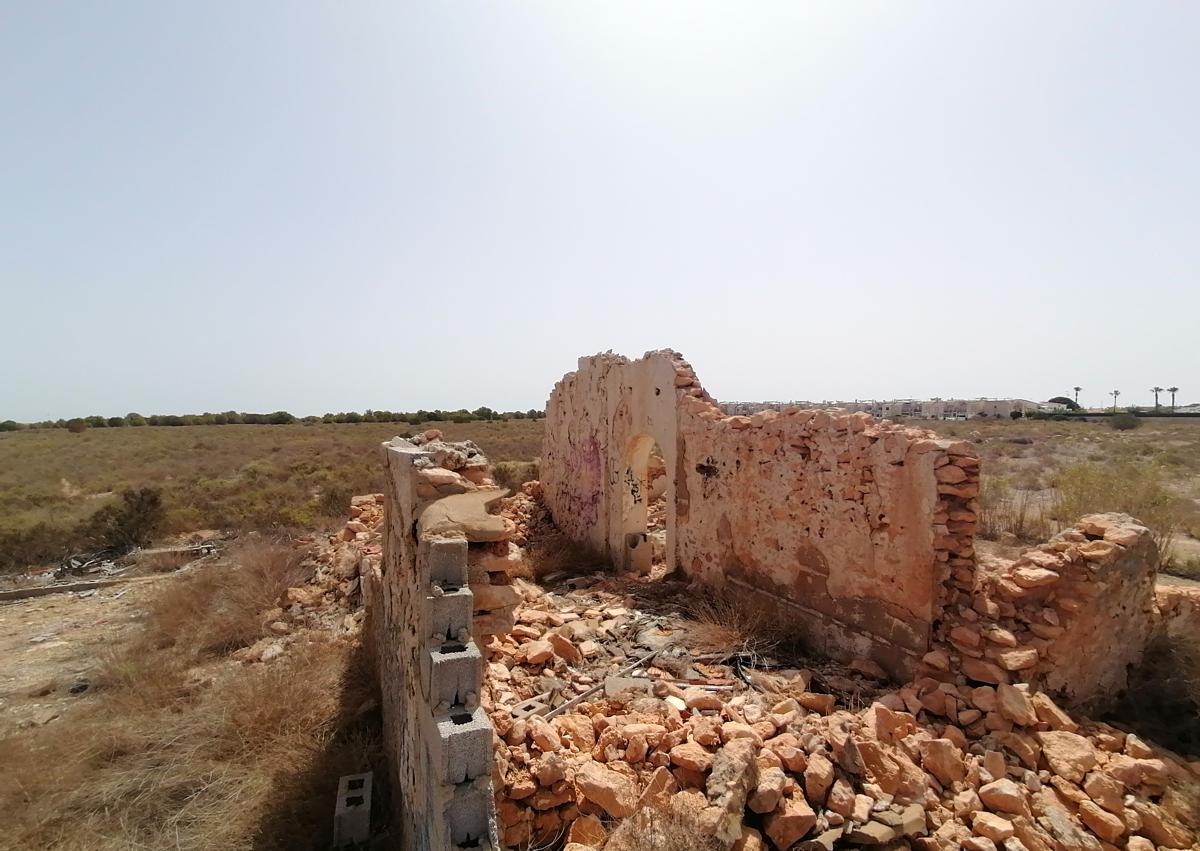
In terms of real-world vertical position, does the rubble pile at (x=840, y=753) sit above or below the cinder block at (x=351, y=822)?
above

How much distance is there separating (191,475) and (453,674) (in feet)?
68.2

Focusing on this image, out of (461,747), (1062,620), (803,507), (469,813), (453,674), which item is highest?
(803,507)

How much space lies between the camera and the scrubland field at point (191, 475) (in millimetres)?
12312

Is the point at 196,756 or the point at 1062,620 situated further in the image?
the point at 1062,620

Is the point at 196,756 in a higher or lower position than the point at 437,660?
lower

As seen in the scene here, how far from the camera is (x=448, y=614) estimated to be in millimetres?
2637

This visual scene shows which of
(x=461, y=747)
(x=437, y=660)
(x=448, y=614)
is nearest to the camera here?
(x=461, y=747)

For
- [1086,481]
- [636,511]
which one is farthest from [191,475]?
[1086,481]

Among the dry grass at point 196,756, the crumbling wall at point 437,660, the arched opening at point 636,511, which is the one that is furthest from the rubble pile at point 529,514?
the crumbling wall at point 437,660

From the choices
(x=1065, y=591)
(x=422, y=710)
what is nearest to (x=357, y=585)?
(x=422, y=710)

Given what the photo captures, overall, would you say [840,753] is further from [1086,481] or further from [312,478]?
[312,478]

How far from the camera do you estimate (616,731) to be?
365cm

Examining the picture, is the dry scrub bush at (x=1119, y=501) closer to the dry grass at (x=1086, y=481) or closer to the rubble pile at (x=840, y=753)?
the dry grass at (x=1086, y=481)

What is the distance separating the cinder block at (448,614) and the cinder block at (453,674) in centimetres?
8
